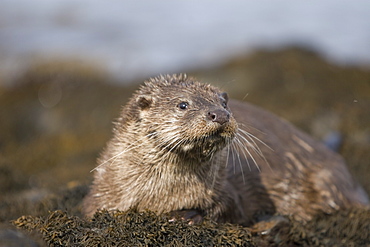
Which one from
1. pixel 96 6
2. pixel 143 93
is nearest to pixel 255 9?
pixel 96 6

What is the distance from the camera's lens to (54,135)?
9.59 metres

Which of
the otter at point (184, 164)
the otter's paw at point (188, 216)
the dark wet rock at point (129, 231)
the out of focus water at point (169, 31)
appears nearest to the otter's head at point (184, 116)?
the otter at point (184, 164)

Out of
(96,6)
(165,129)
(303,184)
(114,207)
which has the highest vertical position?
(96,6)

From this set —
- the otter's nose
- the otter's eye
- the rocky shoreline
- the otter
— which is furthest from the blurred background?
the otter's nose

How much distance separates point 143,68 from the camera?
1155 cm

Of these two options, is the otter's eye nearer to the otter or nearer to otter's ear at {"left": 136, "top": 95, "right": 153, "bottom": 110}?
the otter

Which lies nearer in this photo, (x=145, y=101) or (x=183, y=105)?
(x=183, y=105)

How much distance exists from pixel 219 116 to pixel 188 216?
71 cm

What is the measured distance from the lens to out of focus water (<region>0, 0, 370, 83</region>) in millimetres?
11992

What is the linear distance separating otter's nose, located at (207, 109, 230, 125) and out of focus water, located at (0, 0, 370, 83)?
787cm

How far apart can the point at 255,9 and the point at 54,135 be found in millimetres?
8215

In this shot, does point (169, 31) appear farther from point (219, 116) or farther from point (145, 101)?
point (219, 116)

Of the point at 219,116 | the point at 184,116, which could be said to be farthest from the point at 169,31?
the point at 219,116

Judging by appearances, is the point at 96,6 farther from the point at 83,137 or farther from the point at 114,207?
the point at 114,207
